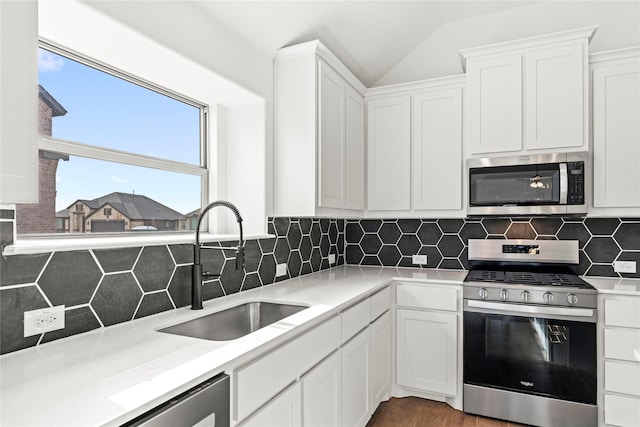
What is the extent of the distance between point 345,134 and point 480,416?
7.04 ft

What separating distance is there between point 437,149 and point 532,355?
1.56m

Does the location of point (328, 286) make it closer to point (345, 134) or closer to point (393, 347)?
point (393, 347)

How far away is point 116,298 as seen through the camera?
1518 millimetres

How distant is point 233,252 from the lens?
7.09 feet

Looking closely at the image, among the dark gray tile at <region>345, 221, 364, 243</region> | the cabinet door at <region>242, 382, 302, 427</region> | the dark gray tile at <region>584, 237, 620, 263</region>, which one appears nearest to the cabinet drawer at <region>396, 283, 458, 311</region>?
the dark gray tile at <region>345, 221, 364, 243</region>

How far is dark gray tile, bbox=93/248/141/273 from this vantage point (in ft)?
4.83

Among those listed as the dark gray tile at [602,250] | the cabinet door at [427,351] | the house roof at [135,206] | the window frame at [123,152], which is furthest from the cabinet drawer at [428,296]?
the house roof at [135,206]

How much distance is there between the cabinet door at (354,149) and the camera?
2.85 meters

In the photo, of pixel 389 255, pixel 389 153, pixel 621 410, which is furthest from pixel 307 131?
pixel 621 410

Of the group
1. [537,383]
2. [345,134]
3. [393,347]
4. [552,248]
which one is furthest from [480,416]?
[345,134]

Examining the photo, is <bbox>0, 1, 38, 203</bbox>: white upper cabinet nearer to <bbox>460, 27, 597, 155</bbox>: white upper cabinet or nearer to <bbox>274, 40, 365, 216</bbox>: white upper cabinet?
<bbox>274, 40, 365, 216</bbox>: white upper cabinet

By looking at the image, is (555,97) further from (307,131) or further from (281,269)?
(281,269)

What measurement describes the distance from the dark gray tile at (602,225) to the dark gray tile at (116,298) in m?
3.00

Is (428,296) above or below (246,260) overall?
below
